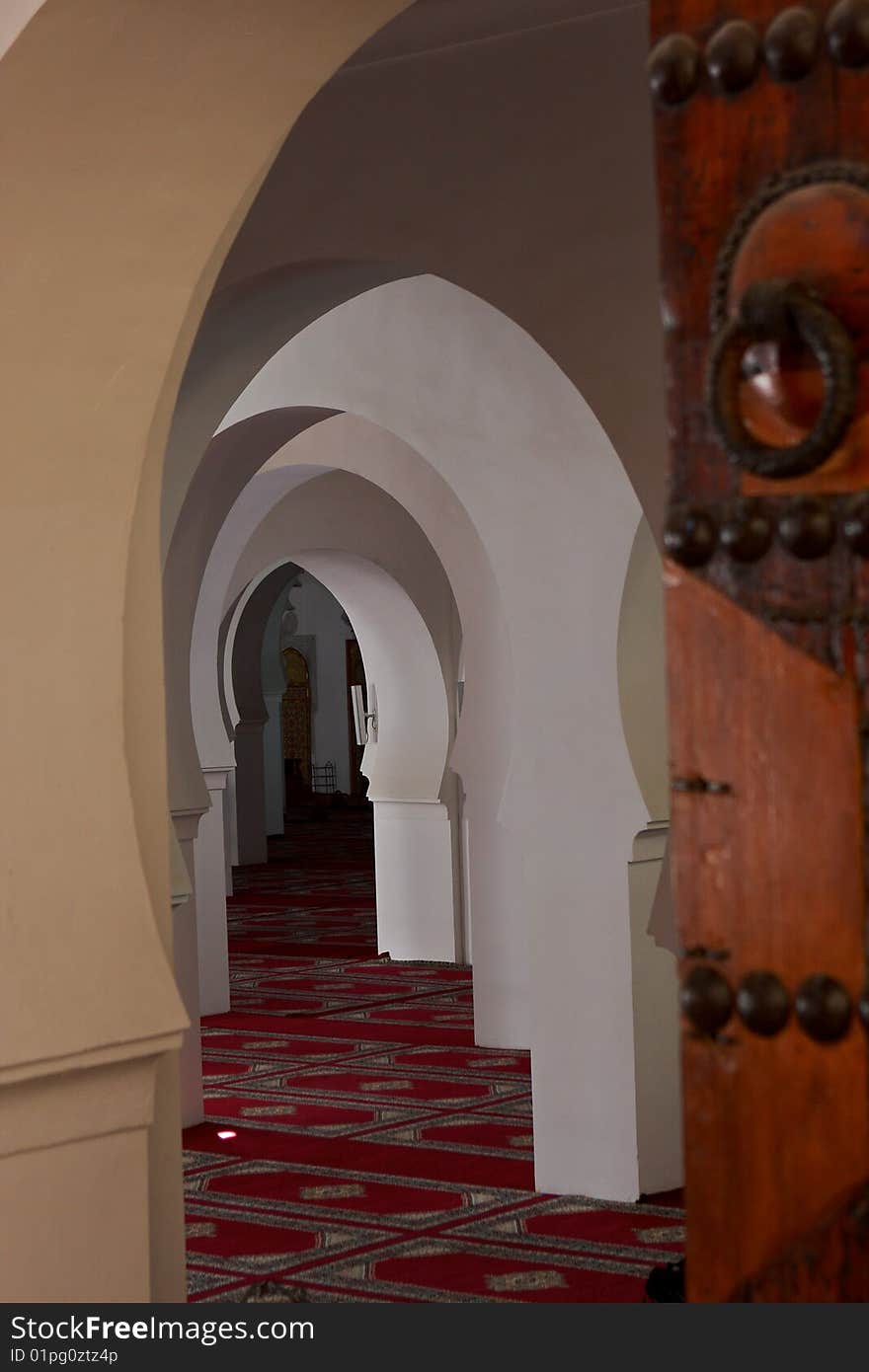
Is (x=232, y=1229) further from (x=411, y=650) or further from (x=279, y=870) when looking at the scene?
(x=279, y=870)

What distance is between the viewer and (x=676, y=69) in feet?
4.22

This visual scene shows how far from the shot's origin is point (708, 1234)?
1272mm

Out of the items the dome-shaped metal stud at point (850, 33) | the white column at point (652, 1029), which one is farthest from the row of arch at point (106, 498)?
the white column at point (652, 1029)

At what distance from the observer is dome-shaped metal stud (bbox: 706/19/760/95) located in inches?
49.7

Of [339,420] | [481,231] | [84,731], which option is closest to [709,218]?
[84,731]

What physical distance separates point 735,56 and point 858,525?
356mm

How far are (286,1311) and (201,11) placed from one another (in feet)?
5.41

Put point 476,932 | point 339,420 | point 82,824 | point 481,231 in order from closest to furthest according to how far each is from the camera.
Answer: point 82,824 → point 481,231 → point 476,932 → point 339,420

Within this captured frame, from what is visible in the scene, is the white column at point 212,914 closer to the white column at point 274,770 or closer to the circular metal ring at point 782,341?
the circular metal ring at point 782,341

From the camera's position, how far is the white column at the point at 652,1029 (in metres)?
5.83

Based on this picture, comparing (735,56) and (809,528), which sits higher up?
(735,56)

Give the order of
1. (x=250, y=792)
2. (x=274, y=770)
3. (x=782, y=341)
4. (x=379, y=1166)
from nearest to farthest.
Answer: (x=782, y=341)
(x=379, y=1166)
(x=250, y=792)
(x=274, y=770)

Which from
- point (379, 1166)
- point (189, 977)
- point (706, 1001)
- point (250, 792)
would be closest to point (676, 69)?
point (706, 1001)

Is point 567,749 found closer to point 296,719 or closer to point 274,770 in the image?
point 274,770
